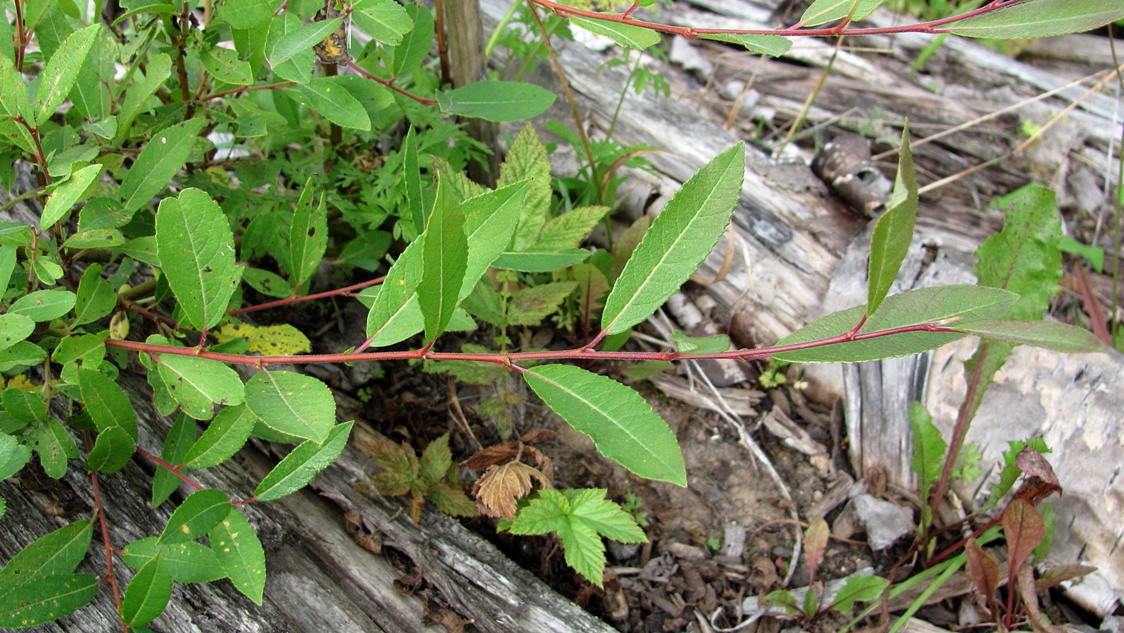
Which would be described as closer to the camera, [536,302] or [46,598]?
[46,598]

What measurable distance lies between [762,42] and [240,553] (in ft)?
4.47

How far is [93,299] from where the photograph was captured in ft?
5.23

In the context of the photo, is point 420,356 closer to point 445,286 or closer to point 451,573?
point 445,286

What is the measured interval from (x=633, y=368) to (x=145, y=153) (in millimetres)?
1398

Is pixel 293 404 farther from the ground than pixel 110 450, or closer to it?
farther from the ground

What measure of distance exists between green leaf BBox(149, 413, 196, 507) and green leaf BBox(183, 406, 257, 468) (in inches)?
5.1

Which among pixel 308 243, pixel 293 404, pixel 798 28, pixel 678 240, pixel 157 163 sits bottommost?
pixel 293 404

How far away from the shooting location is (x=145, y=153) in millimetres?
1608

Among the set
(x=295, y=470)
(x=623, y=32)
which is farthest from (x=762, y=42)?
(x=295, y=470)

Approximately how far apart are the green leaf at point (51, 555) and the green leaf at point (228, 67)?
0.98 meters

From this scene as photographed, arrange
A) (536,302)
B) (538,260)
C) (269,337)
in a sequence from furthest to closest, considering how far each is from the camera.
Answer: (536,302)
(269,337)
(538,260)

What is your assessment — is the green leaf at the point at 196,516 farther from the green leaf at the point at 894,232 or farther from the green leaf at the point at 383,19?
the green leaf at the point at 894,232

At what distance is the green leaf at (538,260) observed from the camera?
1.73 meters

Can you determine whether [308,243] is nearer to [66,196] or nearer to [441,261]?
[66,196]
